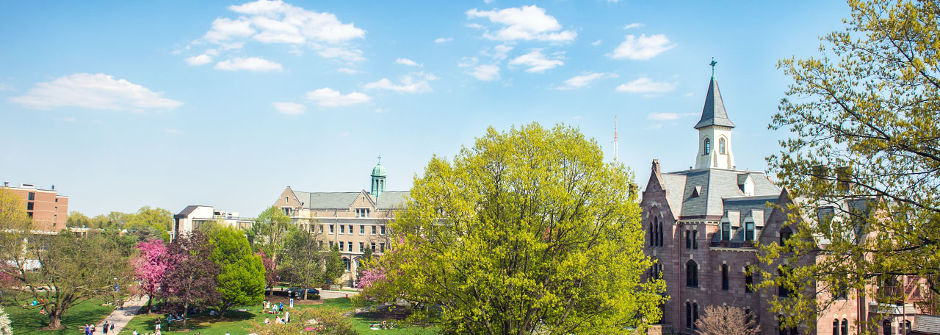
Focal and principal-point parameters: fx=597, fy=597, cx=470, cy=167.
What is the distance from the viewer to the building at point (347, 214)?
300 ft

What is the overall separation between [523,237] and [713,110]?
3856 cm

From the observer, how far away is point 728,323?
37844mm

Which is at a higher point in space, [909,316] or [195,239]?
[195,239]

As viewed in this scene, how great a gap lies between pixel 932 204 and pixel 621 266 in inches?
493

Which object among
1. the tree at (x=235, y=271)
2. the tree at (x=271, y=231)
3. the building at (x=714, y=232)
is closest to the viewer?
the building at (x=714, y=232)

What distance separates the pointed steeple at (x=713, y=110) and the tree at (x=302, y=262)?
47.6 meters

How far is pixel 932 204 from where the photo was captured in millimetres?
12617

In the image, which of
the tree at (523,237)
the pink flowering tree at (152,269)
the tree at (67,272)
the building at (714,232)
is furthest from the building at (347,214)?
the tree at (523,237)

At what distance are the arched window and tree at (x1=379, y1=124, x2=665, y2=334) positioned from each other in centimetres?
2416

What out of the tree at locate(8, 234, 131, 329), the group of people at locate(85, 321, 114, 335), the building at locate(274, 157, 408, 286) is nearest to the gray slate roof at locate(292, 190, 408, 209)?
the building at locate(274, 157, 408, 286)

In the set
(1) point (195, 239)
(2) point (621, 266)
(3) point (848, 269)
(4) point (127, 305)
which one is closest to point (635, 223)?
(2) point (621, 266)

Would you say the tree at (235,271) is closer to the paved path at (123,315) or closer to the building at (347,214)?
the paved path at (123,315)

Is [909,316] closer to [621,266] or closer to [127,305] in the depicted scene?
[621,266]

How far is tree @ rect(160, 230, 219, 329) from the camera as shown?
5262 centimetres
